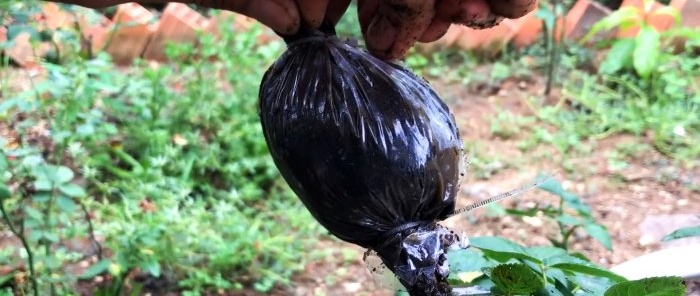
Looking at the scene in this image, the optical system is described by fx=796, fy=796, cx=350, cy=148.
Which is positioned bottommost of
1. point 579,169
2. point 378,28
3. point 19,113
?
point 579,169

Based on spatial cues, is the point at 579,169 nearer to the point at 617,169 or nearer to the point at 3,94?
the point at 617,169

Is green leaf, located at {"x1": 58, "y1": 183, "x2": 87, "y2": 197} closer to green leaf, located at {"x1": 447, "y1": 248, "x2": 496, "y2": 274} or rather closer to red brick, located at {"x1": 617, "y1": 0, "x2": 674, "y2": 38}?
green leaf, located at {"x1": 447, "y1": 248, "x2": 496, "y2": 274}

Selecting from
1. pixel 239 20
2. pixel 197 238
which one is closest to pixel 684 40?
pixel 239 20

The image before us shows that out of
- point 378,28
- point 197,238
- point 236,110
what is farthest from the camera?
point 236,110

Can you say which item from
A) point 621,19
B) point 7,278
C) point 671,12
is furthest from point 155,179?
point 671,12

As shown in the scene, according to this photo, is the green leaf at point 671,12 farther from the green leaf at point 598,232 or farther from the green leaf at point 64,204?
the green leaf at point 64,204

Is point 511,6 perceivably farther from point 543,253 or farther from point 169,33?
point 169,33

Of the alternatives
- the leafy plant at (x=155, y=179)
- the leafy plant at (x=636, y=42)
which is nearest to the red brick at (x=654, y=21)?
the leafy plant at (x=636, y=42)

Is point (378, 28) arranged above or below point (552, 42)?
above
